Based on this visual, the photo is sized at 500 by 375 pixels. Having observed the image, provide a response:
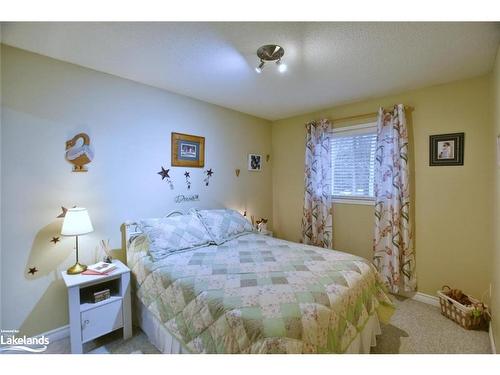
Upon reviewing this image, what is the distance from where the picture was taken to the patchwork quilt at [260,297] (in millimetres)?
1115

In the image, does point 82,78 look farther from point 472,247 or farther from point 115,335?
point 472,247

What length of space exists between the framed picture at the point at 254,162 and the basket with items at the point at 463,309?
8.63ft

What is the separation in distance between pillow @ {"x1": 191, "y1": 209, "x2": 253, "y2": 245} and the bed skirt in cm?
84

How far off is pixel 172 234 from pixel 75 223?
2.44 feet

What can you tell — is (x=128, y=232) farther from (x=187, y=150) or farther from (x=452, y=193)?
(x=452, y=193)

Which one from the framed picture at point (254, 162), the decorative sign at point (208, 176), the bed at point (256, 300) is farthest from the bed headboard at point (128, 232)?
the framed picture at point (254, 162)

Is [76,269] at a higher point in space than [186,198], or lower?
lower

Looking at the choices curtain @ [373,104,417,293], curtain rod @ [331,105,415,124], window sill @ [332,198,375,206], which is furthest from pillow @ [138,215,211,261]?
curtain rod @ [331,105,415,124]

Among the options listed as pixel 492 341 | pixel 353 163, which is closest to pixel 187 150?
pixel 353 163

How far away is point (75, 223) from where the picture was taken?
1772 mm

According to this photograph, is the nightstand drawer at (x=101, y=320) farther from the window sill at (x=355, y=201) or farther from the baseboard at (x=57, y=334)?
the window sill at (x=355, y=201)

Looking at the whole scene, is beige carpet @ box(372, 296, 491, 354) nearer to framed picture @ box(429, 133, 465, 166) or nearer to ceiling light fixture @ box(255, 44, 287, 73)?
framed picture @ box(429, 133, 465, 166)

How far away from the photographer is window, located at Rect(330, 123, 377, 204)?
113 inches
